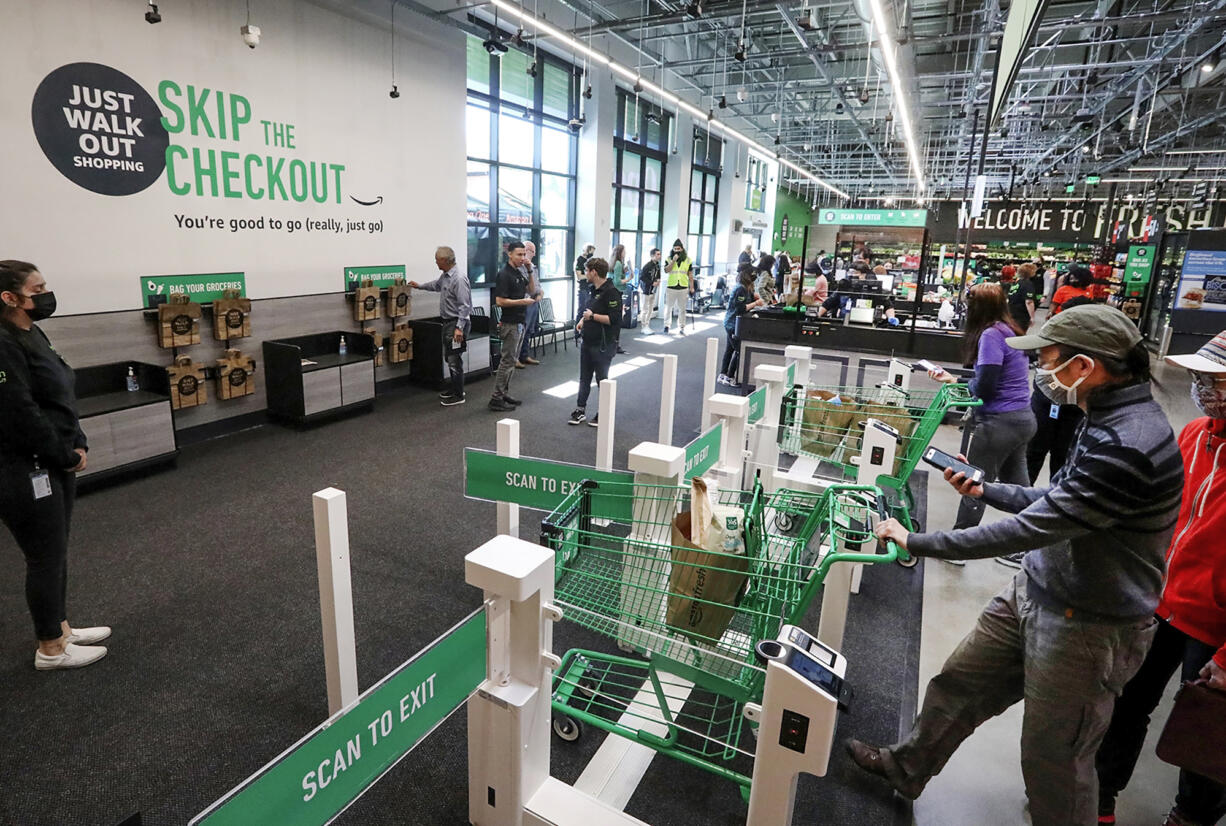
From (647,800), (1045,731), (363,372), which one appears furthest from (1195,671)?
(363,372)

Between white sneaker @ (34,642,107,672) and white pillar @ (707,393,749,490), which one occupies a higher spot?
white pillar @ (707,393,749,490)

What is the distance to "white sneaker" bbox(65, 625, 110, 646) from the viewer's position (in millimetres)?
2906

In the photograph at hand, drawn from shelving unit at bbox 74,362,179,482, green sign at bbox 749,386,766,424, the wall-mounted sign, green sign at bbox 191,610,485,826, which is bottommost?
shelving unit at bbox 74,362,179,482

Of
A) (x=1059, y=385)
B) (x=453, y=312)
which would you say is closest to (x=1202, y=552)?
(x=1059, y=385)

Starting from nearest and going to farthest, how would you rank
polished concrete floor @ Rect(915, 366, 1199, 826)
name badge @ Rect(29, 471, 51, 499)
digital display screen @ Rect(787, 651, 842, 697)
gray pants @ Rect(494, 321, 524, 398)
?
1. digital display screen @ Rect(787, 651, 842, 697)
2. polished concrete floor @ Rect(915, 366, 1199, 826)
3. name badge @ Rect(29, 471, 51, 499)
4. gray pants @ Rect(494, 321, 524, 398)

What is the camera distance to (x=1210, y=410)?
1.88 m

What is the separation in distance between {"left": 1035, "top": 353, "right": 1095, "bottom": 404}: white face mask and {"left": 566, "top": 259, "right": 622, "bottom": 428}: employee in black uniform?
446 centimetres

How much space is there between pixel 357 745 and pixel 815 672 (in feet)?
3.08

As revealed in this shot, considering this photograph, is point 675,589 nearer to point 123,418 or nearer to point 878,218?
point 123,418

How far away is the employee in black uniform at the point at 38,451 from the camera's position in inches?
96.8

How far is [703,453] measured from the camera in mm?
2791

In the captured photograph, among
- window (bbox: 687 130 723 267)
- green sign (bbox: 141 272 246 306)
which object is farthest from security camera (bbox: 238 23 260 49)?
window (bbox: 687 130 723 267)

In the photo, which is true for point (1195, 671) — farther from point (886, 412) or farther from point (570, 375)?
point (570, 375)

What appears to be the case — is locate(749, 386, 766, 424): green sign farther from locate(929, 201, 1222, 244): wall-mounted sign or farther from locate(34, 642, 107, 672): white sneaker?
locate(929, 201, 1222, 244): wall-mounted sign
